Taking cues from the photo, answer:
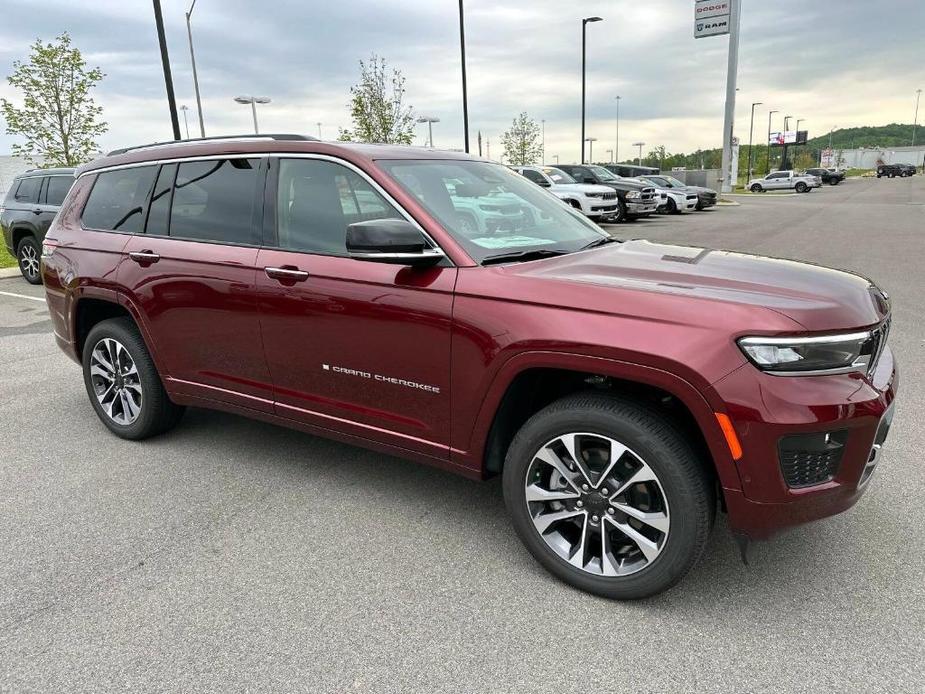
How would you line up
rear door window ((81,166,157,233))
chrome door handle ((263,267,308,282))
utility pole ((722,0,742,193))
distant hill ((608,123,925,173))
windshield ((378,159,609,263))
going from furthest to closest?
distant hill ((608,123,925,173)) → utility pole ((722,0,742,193)) → rear door window ((81,166,157,233)) → chrome door handle ((263,267,308,282)) → windshield ((378,159,609,263))

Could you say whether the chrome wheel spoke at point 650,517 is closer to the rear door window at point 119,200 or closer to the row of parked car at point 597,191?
the rear door window at point 119,200

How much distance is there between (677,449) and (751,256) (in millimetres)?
1361

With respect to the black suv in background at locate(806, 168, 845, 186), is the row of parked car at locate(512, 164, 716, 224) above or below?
above

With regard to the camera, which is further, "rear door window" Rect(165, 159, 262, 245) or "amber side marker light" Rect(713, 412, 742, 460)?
"rear door window" Rect(165, 159, 262, 245)

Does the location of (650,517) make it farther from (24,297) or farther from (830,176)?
(830,176)

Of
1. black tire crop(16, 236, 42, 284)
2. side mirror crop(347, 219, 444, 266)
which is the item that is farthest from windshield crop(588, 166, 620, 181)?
side mirror crop(347, 219, 444, 266)

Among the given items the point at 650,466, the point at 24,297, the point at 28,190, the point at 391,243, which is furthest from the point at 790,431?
the point at 28,190

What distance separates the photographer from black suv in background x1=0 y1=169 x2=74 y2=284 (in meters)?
11.1

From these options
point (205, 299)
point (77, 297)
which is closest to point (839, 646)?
point (205, 299)

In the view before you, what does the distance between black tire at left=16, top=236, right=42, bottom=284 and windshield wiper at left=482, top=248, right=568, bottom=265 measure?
1101 cm

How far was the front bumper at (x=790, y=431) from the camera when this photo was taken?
2.24m

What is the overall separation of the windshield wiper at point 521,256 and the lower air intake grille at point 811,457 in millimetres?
1311

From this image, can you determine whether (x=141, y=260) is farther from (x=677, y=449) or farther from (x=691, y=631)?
(x=691, y=631)

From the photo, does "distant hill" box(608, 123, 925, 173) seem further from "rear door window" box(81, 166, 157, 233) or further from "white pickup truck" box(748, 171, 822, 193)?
"rear door window" box(81, 166, 157, 233)
